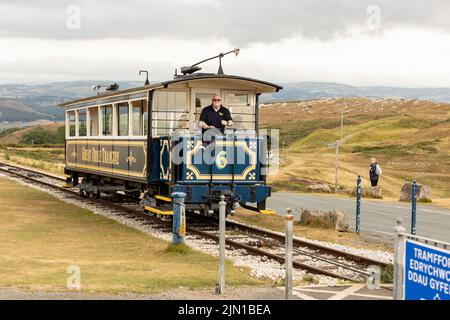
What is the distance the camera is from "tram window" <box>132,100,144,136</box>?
18.9 m

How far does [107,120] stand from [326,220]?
7.39 m

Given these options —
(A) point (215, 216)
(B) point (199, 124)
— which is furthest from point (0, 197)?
(B) point (199, 124)

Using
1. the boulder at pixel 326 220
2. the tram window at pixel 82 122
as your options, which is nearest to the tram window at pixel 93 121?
the tram window at pixel 82 122

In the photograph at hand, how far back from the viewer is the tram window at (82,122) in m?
→ 24.8

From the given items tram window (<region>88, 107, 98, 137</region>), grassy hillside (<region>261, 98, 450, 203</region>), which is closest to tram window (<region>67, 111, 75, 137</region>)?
tram window (<region>88, 107, 98, 137</region>)

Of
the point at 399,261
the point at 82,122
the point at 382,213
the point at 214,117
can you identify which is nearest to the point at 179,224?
the point at 214,117

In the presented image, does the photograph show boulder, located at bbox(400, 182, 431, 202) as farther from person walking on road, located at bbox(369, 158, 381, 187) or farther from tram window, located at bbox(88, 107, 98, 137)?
tram window, located at bbox(88, 107, 98, 137)

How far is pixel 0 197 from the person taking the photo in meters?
24.8

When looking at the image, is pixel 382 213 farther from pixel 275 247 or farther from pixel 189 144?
pixel 275 247

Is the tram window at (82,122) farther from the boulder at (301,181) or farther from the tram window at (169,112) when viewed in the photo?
the boulder at (301,181)

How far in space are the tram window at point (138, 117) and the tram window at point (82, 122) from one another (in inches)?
224

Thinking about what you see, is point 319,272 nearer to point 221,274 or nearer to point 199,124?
point 221,274

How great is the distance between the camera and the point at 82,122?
25094mm
